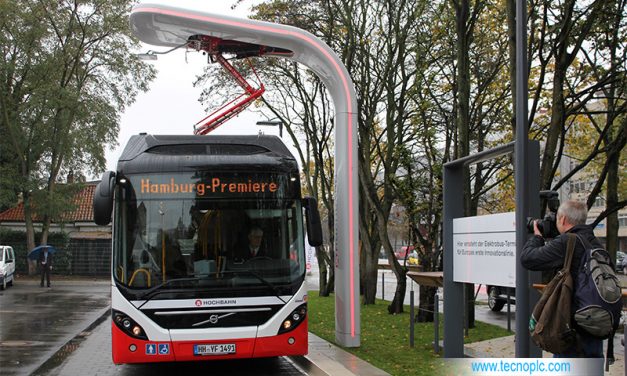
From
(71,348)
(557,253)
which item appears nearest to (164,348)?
(71,348)

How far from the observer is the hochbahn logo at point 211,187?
9.48 meters

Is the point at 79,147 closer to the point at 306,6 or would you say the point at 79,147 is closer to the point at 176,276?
the point at 306,6

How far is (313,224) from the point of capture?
984 cm

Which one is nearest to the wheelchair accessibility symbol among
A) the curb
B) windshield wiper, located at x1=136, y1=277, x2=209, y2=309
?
windshield wiper, located at x1=136, y1=277, x2=209, y2=309

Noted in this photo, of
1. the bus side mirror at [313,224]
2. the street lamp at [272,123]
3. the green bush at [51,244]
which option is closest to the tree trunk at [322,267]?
the street lamp at [272,123]

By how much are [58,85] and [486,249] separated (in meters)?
35.4

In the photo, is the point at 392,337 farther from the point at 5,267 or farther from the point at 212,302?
the point at 5,267

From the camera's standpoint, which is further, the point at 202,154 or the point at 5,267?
the point at 5,267

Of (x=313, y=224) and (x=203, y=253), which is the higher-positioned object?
(x=313, y=224)

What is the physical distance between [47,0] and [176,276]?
3424 cm

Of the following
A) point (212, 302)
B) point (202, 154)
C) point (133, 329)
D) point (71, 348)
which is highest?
point (202, 154)

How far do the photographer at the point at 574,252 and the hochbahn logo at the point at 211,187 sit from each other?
491 cm

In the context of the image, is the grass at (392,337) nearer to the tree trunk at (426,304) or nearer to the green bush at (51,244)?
the tree trunk at (426,304)

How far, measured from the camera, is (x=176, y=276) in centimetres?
924
